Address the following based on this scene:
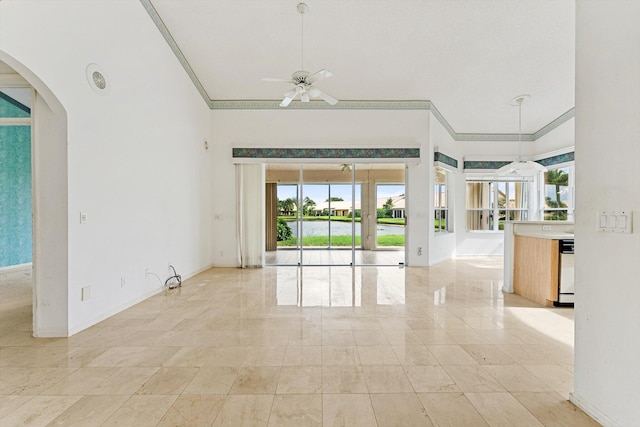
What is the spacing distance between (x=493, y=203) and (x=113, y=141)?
8.35 metres

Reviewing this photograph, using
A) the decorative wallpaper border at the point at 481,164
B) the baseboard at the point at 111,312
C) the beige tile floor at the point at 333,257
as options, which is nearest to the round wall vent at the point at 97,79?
Answer: the baseboard at the point at 111,312

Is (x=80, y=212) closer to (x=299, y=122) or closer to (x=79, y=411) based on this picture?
(x=79, y=411)

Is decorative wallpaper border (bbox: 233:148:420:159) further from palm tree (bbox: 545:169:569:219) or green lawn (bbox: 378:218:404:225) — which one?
palm tree (bbox: 545:169:569:219)

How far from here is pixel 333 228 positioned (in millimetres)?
7832

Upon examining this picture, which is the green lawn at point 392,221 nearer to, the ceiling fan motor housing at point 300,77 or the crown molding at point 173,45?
the ceiling fan motor housing at point 300,77

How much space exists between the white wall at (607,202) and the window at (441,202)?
510 centimetres

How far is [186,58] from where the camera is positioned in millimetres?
5207

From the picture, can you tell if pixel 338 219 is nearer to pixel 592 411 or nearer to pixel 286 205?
pixel 286 205

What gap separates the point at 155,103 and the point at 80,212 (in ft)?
6.62

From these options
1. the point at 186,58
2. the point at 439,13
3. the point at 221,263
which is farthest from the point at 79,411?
the point at 439,13

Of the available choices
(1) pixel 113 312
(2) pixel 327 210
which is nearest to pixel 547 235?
(2) pixel 327 210

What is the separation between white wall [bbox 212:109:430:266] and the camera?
6.38m

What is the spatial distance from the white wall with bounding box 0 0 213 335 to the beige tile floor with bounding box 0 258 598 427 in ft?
1.86

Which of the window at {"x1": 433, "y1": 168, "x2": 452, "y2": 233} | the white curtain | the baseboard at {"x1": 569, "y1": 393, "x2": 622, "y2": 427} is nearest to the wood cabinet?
the baseboard at {"x1": 569, "y1": 393, "x2": 622, "y2": 427}
